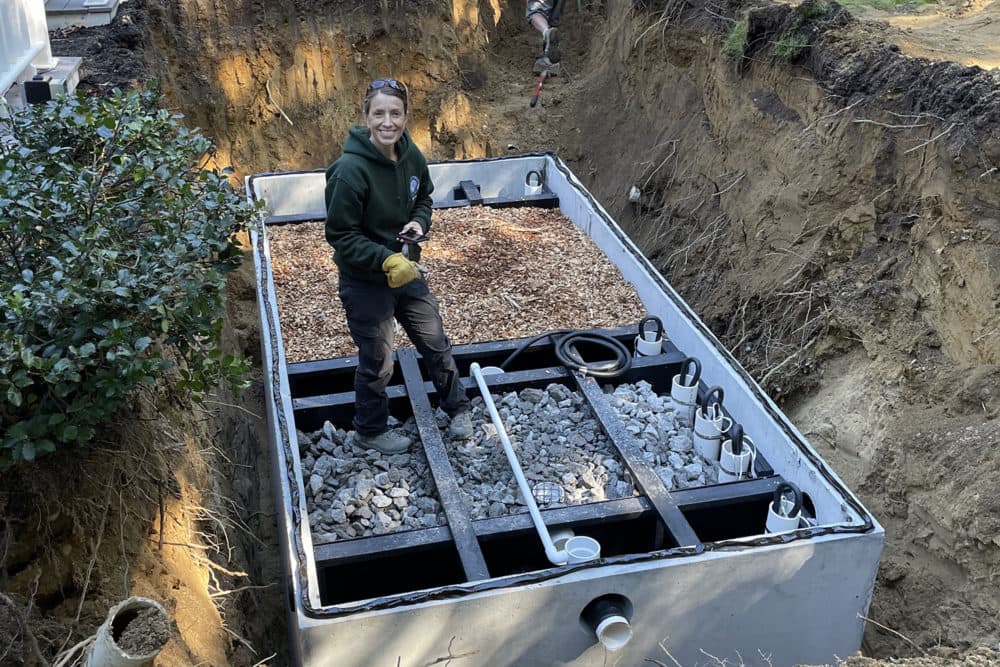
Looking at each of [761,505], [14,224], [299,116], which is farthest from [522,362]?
[299,116]

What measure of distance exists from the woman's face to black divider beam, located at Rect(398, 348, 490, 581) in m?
1.60

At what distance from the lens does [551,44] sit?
35.8 feet

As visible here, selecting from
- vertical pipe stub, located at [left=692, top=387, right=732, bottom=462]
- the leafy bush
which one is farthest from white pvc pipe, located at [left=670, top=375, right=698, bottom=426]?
the leafy bush

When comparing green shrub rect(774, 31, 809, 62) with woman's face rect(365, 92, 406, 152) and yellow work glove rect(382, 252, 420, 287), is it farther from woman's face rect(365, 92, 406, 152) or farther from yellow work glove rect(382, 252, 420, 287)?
yellow work glove rect(382, 252, 420, 287)

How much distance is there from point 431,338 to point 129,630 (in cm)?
259

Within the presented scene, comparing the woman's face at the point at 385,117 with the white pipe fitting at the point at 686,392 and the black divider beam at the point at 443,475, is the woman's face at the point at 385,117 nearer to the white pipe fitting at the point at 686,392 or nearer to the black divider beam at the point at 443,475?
the black divider beam at the point at 443,475

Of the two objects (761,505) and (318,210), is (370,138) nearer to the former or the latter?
(761,505)

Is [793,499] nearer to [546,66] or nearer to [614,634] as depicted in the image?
[614,634]

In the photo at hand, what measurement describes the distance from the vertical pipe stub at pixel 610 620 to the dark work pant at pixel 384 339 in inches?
66.7

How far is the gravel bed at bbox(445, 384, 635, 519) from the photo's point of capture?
475 centimetres

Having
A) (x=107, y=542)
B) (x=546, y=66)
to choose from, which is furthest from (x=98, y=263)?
(x=546, y=66)

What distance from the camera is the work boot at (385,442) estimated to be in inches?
199

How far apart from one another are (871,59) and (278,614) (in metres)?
5.54

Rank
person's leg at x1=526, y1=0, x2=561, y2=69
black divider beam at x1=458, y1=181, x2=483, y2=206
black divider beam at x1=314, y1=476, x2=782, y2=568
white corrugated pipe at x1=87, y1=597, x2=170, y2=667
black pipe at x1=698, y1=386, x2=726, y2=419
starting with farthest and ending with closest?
1. person's leg at x1=526, y1=0, x2=561, y2=69
2. black divider beam at x1=458, y1=181, x2=483, y2=206
3. black pipe at x1=698, y1=386, x2=726, y2=419
4. black divider beam at x1=314, y1=476, x2=782, y2=568
5. white corrugated pipe at x1=87, y1=597, x2=170, y2=667
